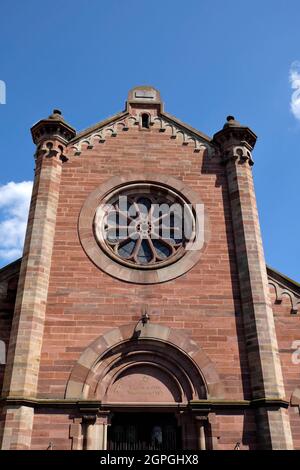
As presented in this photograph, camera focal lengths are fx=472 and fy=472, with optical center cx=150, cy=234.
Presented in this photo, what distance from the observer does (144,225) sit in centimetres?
1433

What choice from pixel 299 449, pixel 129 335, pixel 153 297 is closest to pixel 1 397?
pixel 129 335

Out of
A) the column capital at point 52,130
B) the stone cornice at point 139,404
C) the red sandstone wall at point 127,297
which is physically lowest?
the stone cornice at point 139,404

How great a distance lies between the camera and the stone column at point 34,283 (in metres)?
10.5

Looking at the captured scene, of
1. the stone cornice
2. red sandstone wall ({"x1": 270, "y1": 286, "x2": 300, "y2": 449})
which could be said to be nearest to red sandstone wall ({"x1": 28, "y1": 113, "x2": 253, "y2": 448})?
the stone cornice

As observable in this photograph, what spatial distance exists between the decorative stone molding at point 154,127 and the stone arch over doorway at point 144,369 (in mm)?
6535

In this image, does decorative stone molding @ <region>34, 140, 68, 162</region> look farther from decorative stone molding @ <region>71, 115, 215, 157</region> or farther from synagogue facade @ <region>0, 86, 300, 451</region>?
decorative stone molding @ <region>71, 115, 215, 157</region>

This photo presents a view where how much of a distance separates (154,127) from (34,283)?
A: 23.4 ft

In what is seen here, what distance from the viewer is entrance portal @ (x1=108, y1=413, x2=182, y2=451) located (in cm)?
1105

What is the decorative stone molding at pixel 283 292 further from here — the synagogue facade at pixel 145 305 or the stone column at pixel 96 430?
the stone column at pixel 96 430

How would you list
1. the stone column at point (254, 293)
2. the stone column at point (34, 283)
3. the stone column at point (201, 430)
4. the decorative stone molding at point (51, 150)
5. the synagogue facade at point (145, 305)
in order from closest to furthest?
the stone column at point (34, 283), the stone column at point (201, 430), the stone column at point (254, 293), the synagogue facade at point (145, 305), the decorative stone molding at point (51, 150)

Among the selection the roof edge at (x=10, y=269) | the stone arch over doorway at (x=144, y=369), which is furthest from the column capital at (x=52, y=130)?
the stone arch over doorway at (x=144, y=369)

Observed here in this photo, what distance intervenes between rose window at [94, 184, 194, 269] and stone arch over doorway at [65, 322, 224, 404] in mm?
2168

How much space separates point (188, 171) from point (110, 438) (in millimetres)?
8218
